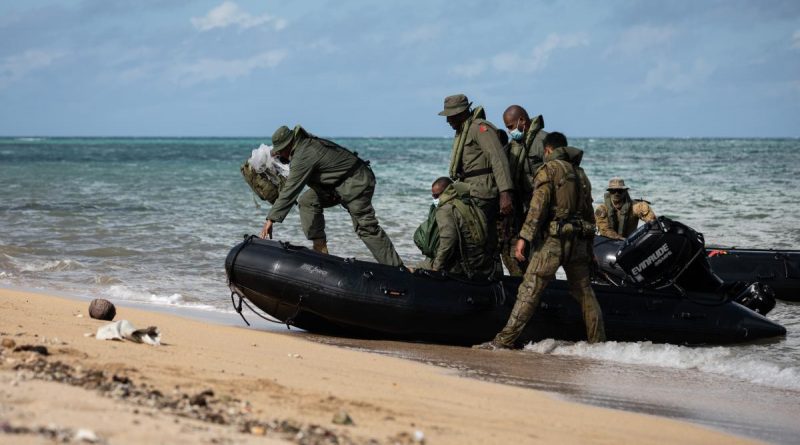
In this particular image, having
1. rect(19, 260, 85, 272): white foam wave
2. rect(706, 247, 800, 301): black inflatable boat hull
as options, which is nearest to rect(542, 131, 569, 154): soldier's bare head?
rect(706, 247, 800, 301): black inflatable boat hull

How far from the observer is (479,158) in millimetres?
7738

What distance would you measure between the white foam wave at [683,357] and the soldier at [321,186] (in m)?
1.49

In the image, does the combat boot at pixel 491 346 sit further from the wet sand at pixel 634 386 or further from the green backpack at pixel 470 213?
the green backpack at pixel 470 213

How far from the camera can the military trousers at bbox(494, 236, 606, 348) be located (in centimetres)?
718

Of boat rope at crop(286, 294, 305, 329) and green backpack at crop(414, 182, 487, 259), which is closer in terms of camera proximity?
boat rope at crop(286, 294, 305, 329)

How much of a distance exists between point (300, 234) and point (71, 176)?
71.1 ft

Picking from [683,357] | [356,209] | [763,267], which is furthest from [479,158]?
[763,267]

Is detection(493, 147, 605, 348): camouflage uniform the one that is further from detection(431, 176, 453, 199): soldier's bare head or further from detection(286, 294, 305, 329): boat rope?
detection(286, 294, 305, 329): boat rope

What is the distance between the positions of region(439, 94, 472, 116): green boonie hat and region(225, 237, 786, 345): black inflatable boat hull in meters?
1.19

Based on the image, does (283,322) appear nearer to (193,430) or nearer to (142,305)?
(142,305)

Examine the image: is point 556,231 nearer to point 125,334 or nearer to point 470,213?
point 470,213

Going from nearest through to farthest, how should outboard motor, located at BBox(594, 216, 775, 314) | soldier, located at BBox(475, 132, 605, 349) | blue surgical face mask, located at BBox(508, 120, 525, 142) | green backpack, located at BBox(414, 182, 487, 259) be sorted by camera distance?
soldier, located at BBox(475, 132, 605, 349)
green backpack, located at BBox(414, 182, 487, 259)
blue surgical face mask, located at BBox(508, 120, 525, 142)
outboard motor, located at BBox(594, 216, 775, 314)

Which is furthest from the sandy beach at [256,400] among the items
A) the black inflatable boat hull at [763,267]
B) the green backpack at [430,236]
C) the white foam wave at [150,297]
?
the black inflatable boat hull at [763,267]

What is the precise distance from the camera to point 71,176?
3478 cm
